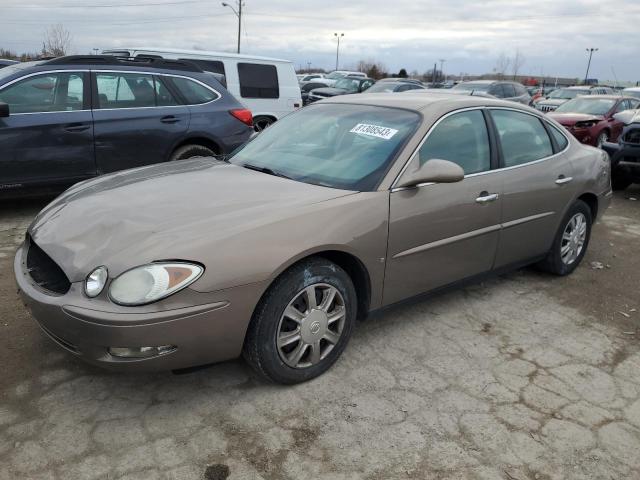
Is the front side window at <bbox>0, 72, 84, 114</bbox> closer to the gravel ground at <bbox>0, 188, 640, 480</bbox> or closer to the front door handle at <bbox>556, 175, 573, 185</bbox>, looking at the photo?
the gravel ground at <bbox>0, 188, 640, 480</bbox>

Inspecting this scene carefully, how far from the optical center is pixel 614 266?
520 centimetres

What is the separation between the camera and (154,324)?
2377 millimetres

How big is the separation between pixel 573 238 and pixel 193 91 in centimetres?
462

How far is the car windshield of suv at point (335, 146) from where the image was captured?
3.28 meters

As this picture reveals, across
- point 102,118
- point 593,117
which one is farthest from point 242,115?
point 593,117

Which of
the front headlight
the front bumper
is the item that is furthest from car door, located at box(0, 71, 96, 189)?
the front headlight

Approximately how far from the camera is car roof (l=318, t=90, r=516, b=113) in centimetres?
370

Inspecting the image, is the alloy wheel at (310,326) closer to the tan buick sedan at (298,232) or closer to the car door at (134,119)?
the tan buick sedan at (298,232)

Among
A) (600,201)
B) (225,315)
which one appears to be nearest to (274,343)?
(225,315)

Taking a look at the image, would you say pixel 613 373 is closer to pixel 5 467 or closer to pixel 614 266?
pixel 614 266

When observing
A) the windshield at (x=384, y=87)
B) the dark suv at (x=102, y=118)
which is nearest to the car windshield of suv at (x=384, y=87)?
the windshield at (x=384, y=87)

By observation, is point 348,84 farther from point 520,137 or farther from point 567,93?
point 520,137

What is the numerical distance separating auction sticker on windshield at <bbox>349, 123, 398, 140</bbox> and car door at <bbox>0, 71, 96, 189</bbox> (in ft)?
11.6

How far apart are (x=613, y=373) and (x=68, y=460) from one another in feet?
9.93
